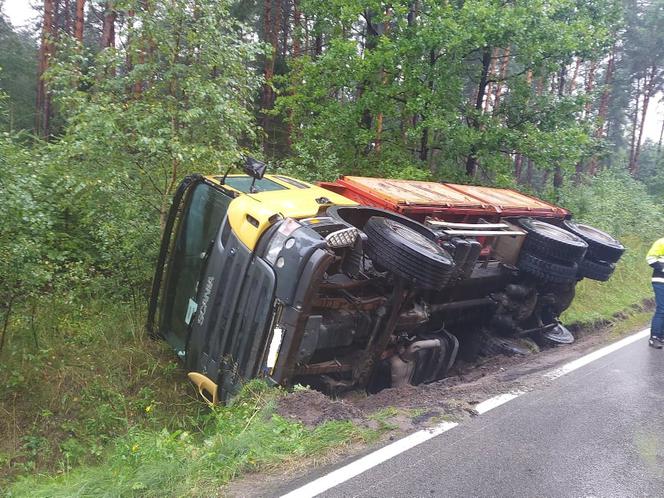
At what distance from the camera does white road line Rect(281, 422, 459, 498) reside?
288 cm

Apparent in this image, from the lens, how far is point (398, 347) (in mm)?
5227

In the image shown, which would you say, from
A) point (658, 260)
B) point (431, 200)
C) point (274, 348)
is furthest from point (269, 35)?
point (274, 348)

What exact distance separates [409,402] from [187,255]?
255cm

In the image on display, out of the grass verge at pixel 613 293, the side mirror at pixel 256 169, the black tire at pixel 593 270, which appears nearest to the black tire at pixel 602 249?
the black tire at pixel 593 270

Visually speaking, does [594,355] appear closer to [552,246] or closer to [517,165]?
[552,246]

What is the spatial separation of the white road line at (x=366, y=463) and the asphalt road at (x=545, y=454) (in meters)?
0.04

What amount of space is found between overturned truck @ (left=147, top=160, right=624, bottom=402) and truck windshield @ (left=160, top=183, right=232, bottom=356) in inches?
0.4

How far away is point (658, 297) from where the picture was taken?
670cm

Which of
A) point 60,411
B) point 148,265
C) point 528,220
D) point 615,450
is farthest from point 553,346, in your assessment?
point 60,411

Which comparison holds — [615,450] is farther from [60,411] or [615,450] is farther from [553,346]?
[60,411]

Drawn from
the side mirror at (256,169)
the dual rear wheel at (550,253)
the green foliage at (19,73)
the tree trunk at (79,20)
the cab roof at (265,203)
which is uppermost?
the tree trunk at (79,20)

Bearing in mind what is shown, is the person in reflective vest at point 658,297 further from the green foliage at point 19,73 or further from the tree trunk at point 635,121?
the tree trunk at point 635,121

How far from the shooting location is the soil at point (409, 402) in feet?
10.0

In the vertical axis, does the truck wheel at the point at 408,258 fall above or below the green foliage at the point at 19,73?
below
